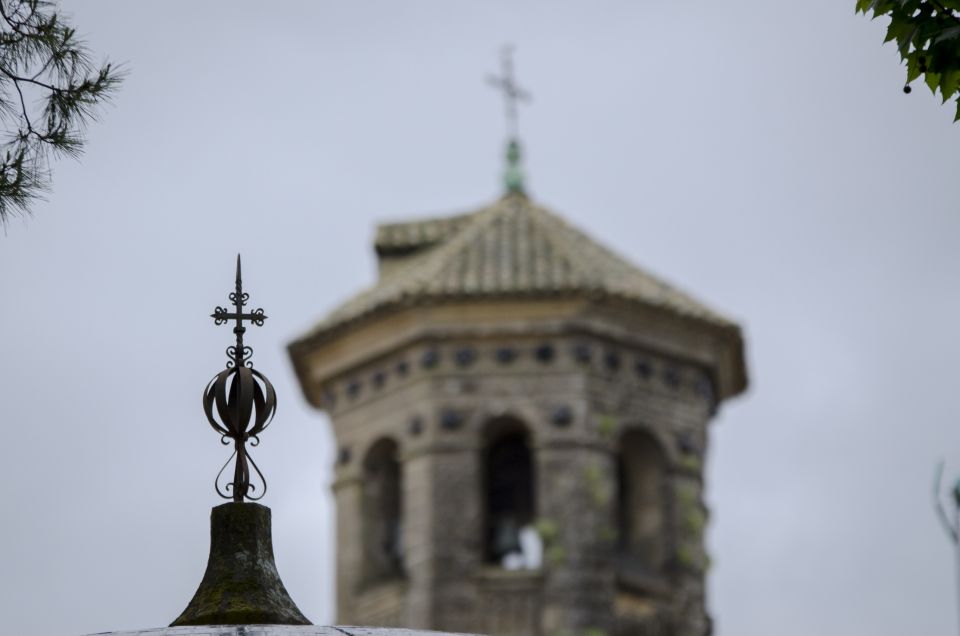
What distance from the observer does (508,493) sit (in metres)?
33.1

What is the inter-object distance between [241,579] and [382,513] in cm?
2260

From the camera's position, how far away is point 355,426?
110ft

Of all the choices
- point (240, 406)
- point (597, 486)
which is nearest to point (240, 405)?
point (240, 406)

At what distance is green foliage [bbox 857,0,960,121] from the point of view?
10.3m

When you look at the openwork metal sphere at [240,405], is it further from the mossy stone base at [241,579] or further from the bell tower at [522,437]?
the bell tower at [522,437]

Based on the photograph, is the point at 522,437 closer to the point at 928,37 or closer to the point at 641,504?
→ the point at 641,504

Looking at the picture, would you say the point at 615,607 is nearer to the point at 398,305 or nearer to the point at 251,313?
the point at 398,305

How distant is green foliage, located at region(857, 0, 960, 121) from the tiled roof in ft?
71.3

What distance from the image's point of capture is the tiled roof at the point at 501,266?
32469mm

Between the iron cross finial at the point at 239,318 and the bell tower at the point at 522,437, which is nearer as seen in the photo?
the iron cross finial at the point at 239,318

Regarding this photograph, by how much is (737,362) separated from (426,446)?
11.6ft

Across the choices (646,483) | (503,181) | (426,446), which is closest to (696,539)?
(646,483)

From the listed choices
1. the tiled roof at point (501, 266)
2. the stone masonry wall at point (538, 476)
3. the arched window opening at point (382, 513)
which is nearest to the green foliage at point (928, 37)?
the stone masonry wall at point (538, 476)

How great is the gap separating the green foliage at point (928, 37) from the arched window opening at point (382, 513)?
22.9 metres
